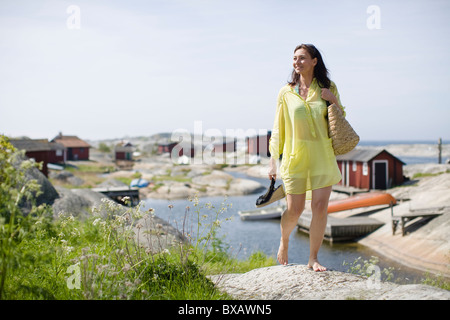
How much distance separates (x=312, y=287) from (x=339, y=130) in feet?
5.25

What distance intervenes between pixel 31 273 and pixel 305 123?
312cm

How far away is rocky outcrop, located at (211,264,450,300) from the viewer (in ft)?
11.7

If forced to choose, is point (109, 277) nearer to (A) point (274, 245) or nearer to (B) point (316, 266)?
(B) point (316, 266)

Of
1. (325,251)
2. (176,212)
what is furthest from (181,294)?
(176,212)

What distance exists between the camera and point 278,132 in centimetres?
474

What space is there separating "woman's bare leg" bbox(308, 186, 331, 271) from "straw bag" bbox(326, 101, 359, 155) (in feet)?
1.60

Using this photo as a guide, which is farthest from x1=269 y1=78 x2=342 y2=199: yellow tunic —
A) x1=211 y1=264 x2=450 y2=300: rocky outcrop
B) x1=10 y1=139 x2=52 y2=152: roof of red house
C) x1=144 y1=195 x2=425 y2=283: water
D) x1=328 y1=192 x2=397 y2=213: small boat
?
x1=10 y1=139 x2=52 y2=152: roof of red house

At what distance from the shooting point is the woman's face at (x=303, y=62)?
4.58m

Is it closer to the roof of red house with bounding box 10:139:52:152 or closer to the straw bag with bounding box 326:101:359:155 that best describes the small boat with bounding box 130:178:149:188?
the roof of red house with bounding box 10:139:52:152

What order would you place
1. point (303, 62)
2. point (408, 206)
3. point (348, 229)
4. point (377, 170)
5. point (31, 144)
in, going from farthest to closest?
point (31, 144) < point (377, 170) < point (408, 206) < point (348, 229) < point (303, 62)

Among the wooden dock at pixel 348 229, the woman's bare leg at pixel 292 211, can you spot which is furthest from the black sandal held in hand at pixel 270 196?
the wooden dock at pixel 348 229

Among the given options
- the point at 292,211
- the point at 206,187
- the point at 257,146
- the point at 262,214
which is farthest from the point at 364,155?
the point at 257,146

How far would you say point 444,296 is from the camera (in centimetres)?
337
